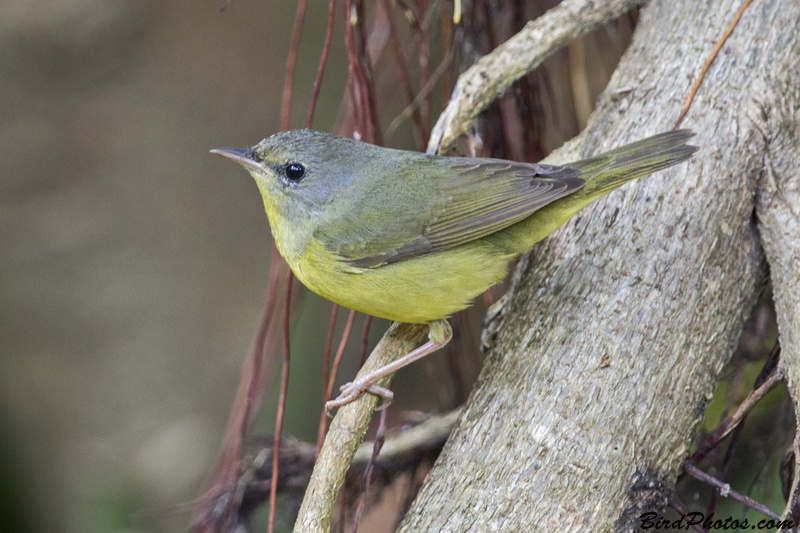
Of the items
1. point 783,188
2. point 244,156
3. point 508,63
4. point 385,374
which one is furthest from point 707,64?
point 244,156

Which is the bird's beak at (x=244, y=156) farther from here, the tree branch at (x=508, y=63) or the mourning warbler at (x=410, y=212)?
the tree branch at (x=508, y=63)

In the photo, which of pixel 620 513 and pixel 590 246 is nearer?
pixel 620 513

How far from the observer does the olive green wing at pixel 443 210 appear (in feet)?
9.15

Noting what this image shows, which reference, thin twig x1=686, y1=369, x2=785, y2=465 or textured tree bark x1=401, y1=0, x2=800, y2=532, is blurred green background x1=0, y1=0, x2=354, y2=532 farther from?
thin twig x1=686, y1=369, x2=785, y2=465

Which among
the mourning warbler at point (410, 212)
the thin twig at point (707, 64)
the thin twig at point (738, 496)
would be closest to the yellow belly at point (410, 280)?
the mourning warbler at point (410, 212)

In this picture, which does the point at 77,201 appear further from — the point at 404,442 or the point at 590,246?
the point at 590,246

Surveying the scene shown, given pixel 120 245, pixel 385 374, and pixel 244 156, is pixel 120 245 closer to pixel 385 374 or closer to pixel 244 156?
pixel 244 156

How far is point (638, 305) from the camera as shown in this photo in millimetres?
2555

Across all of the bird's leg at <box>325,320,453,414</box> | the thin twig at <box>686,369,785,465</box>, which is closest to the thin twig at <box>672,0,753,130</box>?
the thin twig at <box>686,369,785,465</box>

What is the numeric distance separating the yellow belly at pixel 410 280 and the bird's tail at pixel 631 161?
1.50ft

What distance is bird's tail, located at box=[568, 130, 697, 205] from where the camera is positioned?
2.57 m

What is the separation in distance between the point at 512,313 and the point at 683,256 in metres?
0.67

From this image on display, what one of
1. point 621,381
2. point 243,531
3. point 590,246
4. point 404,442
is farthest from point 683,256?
point 243,531

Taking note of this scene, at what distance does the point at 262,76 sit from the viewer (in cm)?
487
